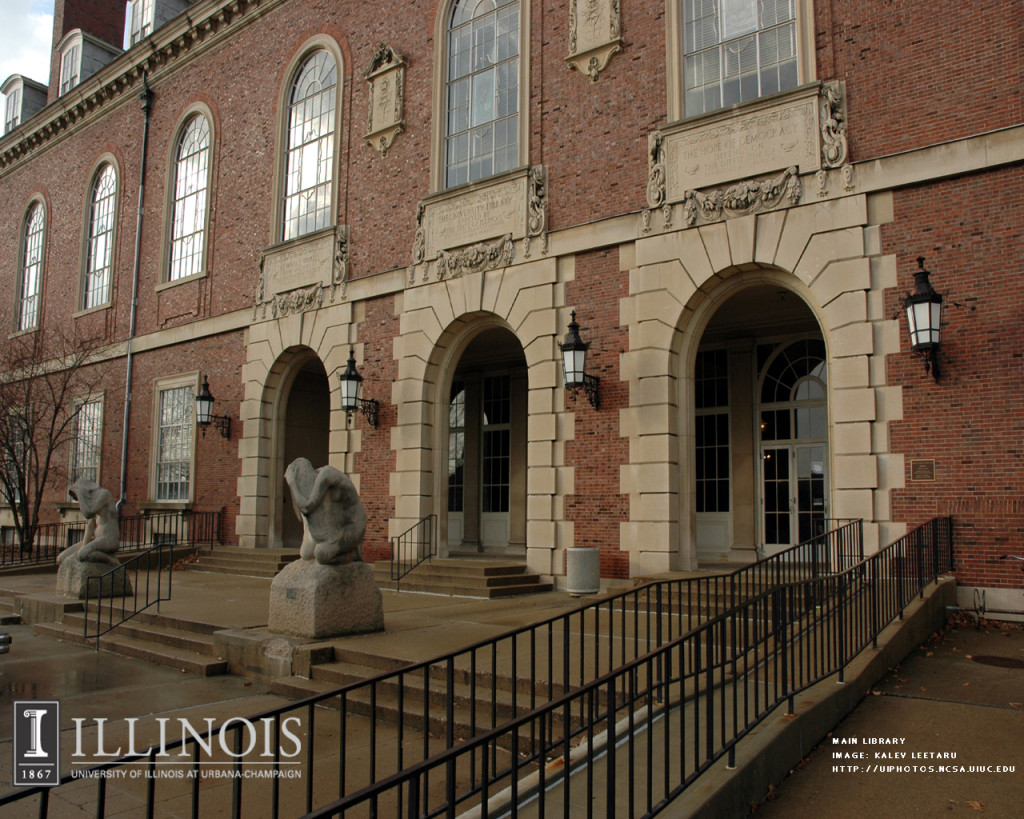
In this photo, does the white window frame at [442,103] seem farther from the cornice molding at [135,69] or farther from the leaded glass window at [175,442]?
the leaded glass window at [175,442]

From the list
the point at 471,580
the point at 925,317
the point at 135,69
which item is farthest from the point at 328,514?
the point at 135,69

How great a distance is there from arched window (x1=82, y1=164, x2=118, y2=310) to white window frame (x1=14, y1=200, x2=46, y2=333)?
2986 mm

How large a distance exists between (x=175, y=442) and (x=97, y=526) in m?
8.00

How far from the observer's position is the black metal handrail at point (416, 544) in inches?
555

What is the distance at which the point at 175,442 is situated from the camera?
789 inches

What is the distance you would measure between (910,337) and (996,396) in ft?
3.70

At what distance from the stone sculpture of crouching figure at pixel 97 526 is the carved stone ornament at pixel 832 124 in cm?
1116

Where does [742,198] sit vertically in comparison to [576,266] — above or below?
above

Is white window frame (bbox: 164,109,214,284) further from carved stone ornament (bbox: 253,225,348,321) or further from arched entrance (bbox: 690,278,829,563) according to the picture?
arched entrance (bbox: 690,278,829,563)

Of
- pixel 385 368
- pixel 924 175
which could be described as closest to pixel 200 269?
pixel 385 368

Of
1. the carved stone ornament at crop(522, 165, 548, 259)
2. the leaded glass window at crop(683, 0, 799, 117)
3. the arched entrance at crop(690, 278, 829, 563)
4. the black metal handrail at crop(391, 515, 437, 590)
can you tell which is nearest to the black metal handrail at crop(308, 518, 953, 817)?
the arched entrance at crop(690, 278, 829, 563)

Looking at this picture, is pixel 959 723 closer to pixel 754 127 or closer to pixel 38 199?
pixel 754 127

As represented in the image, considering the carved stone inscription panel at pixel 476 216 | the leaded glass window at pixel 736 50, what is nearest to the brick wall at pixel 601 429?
the carved stone inscription panel at pixel 476 216

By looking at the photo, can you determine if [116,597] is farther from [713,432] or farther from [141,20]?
[141,20]
